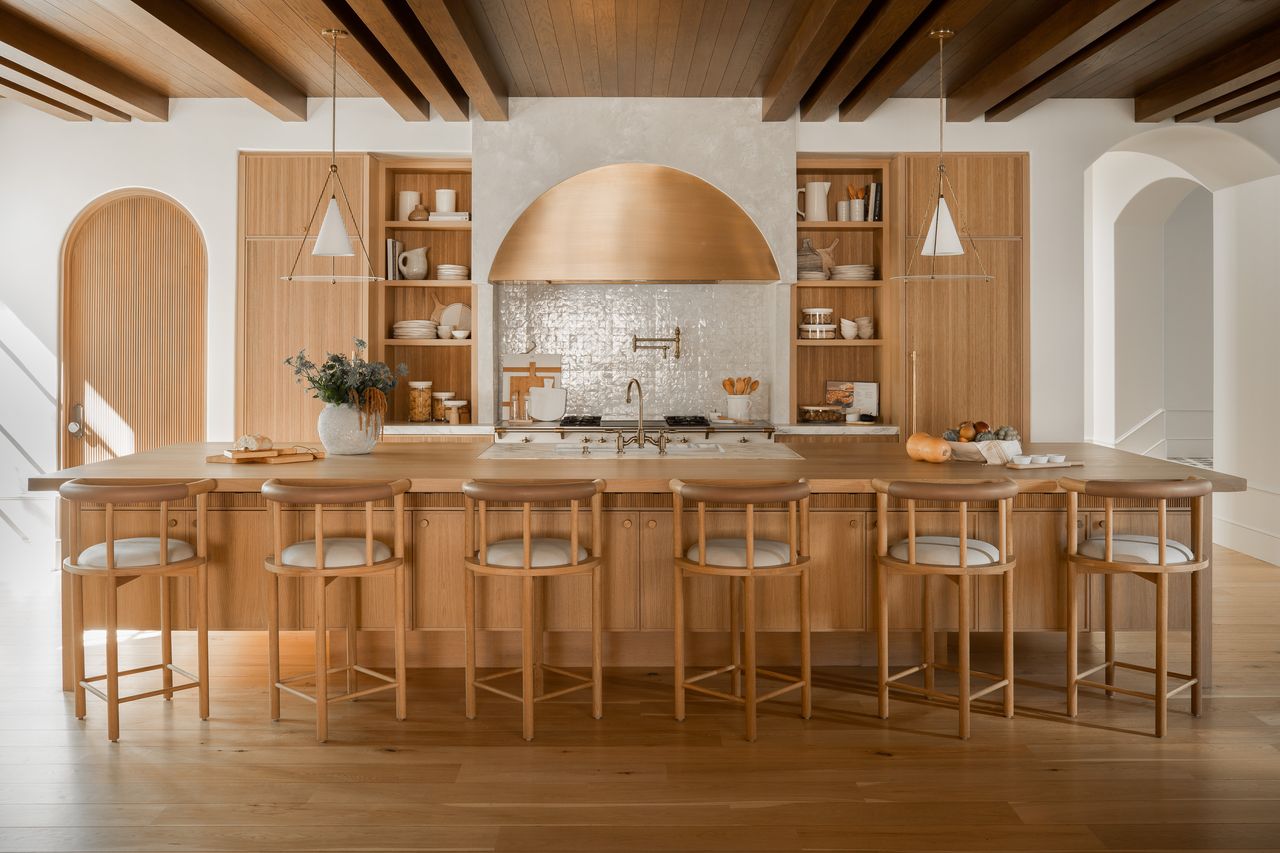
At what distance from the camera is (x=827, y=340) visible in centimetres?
614

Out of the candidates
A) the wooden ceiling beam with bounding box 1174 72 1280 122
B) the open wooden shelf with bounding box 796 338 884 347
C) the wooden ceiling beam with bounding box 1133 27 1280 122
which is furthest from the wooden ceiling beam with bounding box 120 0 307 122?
the wooden ceiling beam with bounding box 1174 72 1280 122

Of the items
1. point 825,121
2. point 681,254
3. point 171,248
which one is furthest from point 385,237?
point 825,121

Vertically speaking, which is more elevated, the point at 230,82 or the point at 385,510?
the point at 230,82

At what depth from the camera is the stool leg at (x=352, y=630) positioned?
3.82m

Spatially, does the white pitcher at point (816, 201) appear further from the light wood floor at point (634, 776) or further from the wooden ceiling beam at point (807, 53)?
the light wood floor at point (634, 776)

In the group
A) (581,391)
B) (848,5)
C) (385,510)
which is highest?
(848,5)

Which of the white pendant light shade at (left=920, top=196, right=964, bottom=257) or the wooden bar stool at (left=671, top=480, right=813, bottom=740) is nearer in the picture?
the wooden bar stool at (left=671, top=480, right=813, bottom=740)

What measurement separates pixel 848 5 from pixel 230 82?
3417 mm

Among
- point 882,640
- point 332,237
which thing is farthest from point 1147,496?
point 332,237

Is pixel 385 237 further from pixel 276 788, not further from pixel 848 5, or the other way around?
pixel 276 788

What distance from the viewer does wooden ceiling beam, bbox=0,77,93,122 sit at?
200 inches

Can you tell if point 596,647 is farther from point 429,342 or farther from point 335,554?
point 429,342

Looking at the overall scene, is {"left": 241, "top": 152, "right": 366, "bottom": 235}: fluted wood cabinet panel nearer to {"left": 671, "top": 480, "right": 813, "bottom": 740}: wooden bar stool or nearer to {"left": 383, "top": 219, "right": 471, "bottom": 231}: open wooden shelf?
{"left": 383, "top": 219, "right": 471, "bottom": 231}: open wooden shelf

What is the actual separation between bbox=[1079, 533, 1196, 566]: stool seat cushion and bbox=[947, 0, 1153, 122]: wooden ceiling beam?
2248mm
